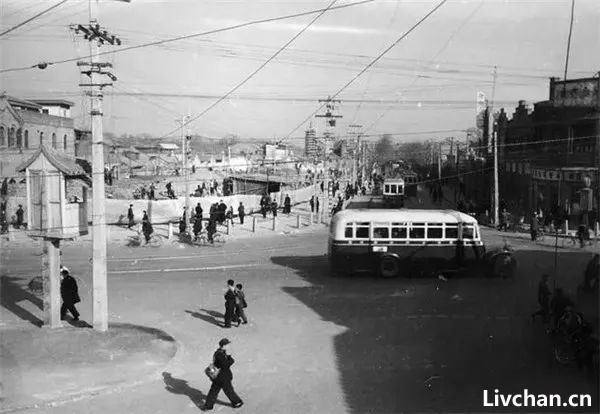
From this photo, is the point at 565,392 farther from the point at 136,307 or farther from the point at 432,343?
the point at 136,307

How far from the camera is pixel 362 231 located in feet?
65.0

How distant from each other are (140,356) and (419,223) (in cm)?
1028

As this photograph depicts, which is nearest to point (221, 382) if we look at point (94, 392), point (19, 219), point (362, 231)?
point (94, 392)

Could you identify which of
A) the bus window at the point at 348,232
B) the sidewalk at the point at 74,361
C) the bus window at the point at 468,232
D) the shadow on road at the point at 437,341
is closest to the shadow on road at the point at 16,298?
the sidewalk at the point at 74,361

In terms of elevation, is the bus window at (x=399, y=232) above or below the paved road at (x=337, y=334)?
above

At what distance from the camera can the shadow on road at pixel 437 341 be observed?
10531 mm

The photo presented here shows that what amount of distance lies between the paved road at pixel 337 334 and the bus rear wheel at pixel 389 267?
0.40m

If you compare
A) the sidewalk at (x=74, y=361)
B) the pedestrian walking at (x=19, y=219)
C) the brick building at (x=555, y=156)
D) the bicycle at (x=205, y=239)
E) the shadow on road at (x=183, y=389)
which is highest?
the brick building at (x=555, y=156)

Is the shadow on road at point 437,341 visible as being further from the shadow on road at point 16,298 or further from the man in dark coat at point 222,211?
the man in dark coat at point 222,211

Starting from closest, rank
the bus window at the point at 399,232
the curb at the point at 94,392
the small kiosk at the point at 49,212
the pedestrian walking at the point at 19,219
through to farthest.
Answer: the curb at the point at 94,392 < the small kiosk at the point at 49,212 < the bus window at the point at 399,232 < the pedestrian walking at the point at 19,219

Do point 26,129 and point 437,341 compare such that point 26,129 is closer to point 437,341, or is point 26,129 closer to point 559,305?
point 437,341

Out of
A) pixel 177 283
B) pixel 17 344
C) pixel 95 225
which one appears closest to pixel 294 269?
pixel 177 283

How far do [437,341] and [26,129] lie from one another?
40.6m

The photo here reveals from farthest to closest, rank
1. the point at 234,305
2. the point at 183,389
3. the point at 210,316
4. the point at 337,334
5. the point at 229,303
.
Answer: the point at 210,316 < the point at 234,305 < the point at 229,303 < the point at 337,334 < the point at 183,389
